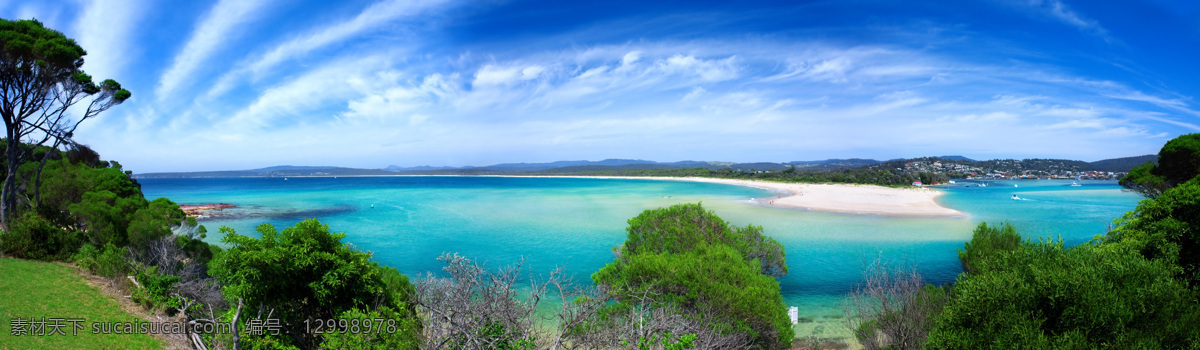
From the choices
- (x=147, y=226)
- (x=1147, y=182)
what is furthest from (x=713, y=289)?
(x=1147, y=182)

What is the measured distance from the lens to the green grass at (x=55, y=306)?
316 inches

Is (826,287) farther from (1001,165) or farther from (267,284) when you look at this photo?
(1001,165)

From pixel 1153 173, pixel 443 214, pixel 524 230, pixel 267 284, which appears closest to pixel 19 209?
pixel 267 284

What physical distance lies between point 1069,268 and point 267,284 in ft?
43.7

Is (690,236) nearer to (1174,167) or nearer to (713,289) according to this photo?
(713,289)

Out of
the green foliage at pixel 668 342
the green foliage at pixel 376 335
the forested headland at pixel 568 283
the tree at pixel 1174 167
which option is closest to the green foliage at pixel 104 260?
the forested headland at pixel 568 283

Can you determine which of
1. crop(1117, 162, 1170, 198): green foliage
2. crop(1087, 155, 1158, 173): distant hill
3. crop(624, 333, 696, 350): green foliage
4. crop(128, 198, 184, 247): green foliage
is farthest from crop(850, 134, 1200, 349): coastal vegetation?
crop(1087, 155, 1158, 173): distant hill

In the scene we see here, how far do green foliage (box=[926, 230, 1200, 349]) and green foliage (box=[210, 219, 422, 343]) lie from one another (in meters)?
9.64

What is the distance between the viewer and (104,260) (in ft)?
42.9

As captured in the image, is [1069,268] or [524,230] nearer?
[1069,268]

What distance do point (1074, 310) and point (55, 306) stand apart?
18.8 meters

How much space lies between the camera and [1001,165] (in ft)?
581

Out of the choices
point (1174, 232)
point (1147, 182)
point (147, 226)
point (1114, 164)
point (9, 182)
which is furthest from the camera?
point (1114, 164)

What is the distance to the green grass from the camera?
8039 millimetres
